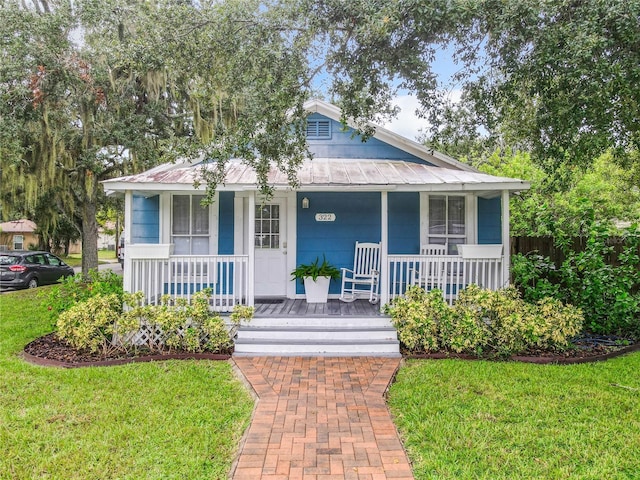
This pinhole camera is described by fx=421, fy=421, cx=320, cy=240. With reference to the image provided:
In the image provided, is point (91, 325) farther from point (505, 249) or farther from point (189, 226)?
point (505, 249)

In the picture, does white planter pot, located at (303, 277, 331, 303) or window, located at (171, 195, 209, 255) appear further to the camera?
window, located at (171, 195, 209, 255)

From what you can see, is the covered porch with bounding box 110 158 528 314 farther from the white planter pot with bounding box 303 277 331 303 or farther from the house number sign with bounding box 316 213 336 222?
the white planter pot with bounding box 303 277 331 303

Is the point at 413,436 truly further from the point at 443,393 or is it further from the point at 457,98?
the point at 457,98

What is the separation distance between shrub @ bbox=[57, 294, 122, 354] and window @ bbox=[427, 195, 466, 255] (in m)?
5.49

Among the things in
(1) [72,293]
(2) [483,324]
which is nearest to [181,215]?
(1) [72,293]

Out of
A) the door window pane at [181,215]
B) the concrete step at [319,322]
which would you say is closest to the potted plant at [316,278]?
the concrete step at [319,322]

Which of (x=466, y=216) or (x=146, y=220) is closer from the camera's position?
(x=146, y=220)

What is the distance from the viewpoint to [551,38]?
4250 mm

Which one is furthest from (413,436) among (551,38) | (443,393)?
(551,38)

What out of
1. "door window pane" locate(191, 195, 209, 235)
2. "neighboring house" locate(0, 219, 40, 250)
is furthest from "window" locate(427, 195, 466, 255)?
"neighboring house" locate(0, 219, 40, 250)

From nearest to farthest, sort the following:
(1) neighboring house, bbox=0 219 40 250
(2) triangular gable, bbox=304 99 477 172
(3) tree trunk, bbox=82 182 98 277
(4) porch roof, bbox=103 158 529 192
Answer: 1. (4) porch roof, bbox=103 158 529 192
2. (2) triangular gable, bbox=304 99 477 172
3. (3) tree trunk, bbox=82 182 98 277
4. (1) neighboring house, bbox=0 219 40 250

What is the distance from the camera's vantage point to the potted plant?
727cm

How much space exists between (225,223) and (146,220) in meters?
1.45

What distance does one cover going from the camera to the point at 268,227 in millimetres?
7961
